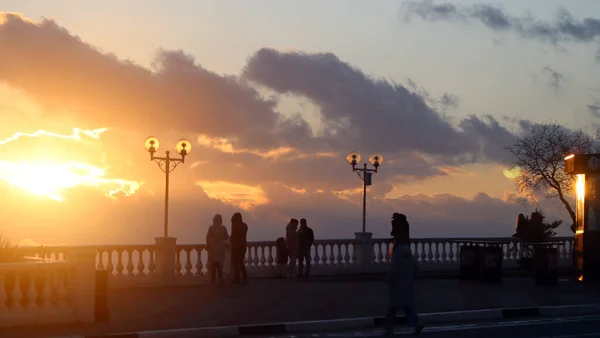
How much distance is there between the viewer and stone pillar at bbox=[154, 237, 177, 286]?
25.7 m

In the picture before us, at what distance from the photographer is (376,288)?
2481cm

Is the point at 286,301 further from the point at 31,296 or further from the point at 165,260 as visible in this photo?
the point at 31,296

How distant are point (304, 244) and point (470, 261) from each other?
528 centimetres

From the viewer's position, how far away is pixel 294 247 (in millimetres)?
28562

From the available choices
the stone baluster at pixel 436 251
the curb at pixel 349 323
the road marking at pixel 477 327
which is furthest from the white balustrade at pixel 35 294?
the stone baluster at pixel 436 251

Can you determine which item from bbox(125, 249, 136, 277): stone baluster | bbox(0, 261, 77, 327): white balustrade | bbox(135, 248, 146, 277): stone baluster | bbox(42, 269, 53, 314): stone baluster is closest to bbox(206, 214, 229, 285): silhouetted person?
bbox(135, 248, 146, 277): stone baluster

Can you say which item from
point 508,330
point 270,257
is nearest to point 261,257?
point 270,257

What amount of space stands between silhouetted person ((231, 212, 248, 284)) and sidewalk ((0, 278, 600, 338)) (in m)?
0.56

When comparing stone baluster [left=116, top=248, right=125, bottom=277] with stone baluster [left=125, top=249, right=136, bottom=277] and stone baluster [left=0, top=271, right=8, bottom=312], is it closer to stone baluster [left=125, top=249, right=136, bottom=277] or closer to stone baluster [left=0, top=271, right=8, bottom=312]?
stone baluster [left=125, top=249, right=136, bottom=277]

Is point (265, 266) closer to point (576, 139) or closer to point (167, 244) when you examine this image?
point (167, 244)

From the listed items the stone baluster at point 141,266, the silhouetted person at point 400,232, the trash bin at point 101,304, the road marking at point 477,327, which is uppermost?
the silhouetted person at point 400,232

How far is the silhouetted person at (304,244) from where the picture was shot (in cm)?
2850

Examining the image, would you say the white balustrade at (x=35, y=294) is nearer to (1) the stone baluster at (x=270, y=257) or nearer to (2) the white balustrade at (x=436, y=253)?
(1) the stone baluster at (x=270, y=257)

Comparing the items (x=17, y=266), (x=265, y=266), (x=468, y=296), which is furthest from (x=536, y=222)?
(x=17, y=266)
